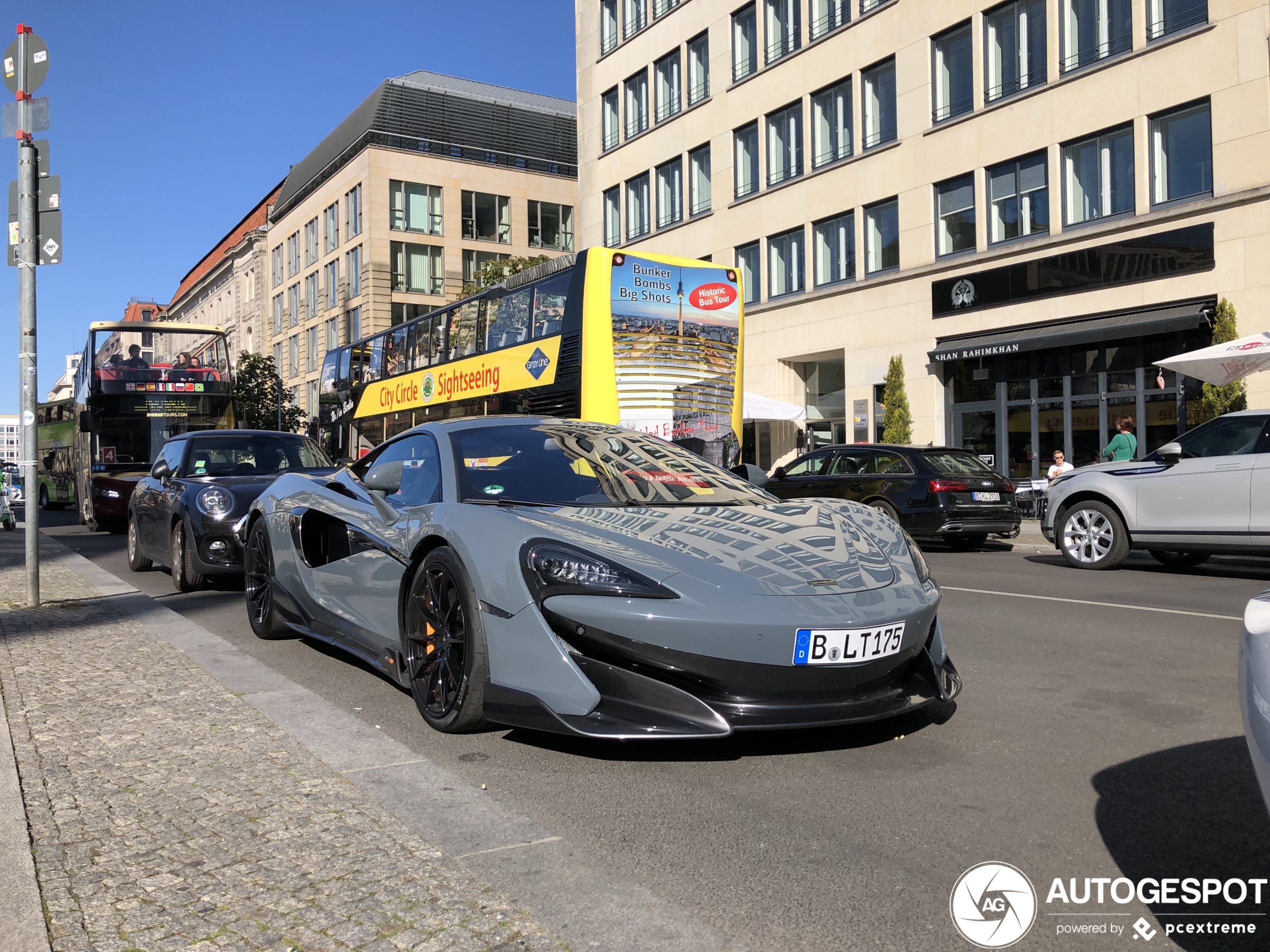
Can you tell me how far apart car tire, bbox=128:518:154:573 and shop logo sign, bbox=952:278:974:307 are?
18.3 m

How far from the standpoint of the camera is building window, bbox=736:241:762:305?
30.7 m

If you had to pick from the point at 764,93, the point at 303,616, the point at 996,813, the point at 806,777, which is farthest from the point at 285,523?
the point at 764,93

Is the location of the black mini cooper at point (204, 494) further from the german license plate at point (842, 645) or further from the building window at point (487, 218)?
the building window at point (487, 218)

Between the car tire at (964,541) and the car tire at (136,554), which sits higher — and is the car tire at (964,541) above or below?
below

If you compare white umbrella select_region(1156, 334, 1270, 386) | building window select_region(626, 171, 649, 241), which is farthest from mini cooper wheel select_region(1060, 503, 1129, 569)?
building window select_region(626, 171, 649, 241)

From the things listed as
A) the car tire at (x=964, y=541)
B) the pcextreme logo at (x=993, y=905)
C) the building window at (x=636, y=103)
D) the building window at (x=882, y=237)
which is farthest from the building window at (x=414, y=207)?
the pcextreme logo at (x=993, y=905)

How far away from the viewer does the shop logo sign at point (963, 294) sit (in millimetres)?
24078

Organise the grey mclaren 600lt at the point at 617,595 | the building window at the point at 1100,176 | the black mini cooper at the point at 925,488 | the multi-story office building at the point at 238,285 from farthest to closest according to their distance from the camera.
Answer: the multi-story office building at the point at 238,285, the building window at the point at 1100,176, the black mini cooper at the point at 925,488, the grey mclaren 600lt at the point at 617,595

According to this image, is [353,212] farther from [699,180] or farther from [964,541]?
[964,541]

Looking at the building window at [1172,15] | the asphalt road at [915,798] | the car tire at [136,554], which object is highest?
the building window at [1172,15]

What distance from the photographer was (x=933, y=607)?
13.6 feet

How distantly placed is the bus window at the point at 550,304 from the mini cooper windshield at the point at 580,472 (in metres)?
9.43

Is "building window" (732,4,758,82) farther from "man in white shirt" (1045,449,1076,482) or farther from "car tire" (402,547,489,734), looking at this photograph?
"car tire" (402,547,489,734)

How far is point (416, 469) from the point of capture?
520 centimetres
